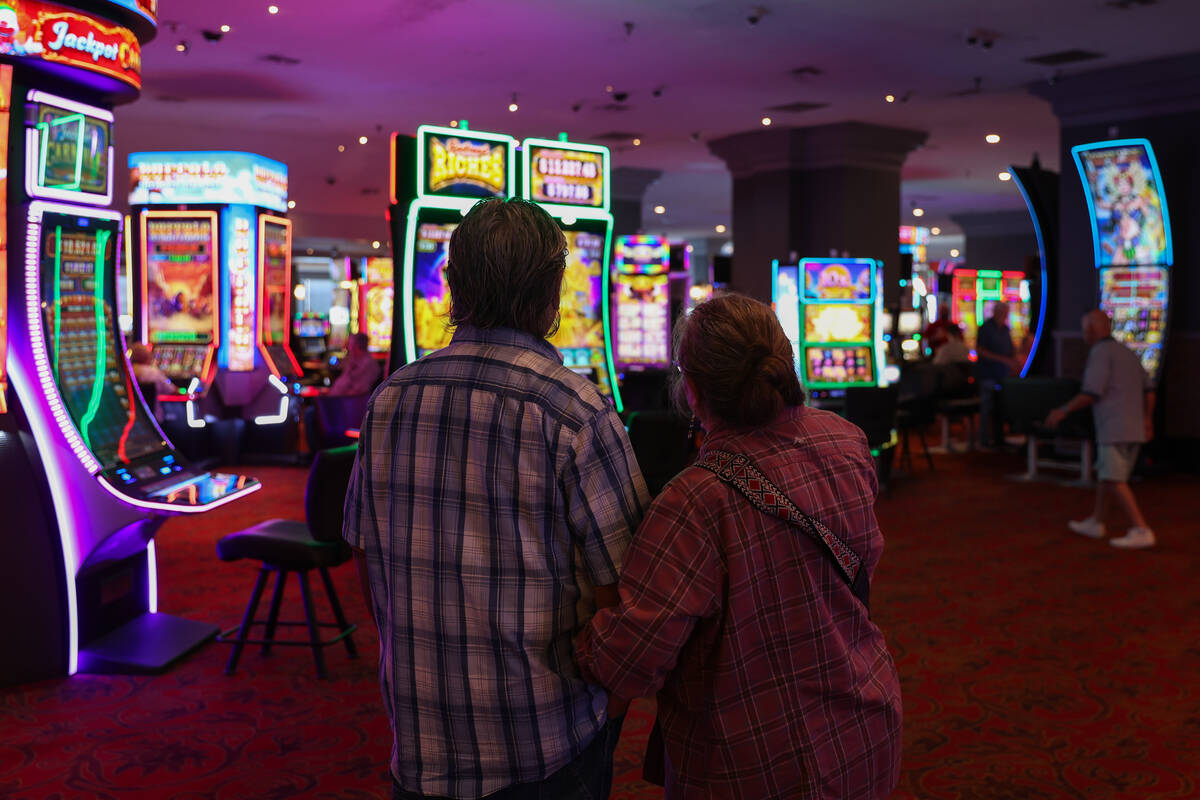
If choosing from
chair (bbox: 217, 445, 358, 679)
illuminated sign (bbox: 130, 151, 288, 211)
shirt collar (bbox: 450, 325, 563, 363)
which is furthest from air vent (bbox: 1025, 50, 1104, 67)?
shirt collar (bbox: 450, 325, 563, 363)

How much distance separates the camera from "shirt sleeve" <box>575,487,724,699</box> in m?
1.27

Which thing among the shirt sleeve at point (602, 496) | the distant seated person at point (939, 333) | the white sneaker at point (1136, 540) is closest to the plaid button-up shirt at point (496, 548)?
the shirt sleeve at point (602, 496)

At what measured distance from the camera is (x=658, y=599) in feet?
4.17

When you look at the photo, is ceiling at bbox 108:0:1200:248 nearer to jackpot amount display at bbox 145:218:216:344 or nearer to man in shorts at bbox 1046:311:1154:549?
jackpot amount display at bbox 145:218:216:344

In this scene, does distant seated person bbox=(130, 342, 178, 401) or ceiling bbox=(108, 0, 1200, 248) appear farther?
distant seated person bbox=(130, 342, 178, 401)

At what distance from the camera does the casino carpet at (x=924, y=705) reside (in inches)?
106

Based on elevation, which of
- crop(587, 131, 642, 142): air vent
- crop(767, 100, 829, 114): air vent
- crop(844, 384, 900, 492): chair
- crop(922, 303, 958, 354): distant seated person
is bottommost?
crop(844, 384, 900, 492): chair

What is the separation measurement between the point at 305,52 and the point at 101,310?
453 centimetres

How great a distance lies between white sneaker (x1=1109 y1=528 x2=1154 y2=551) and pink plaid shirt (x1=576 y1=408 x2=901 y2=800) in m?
4.46

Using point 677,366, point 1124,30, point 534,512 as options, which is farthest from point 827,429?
point 1124,30

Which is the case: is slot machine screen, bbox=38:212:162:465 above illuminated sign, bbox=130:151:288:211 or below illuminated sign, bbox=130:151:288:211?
below

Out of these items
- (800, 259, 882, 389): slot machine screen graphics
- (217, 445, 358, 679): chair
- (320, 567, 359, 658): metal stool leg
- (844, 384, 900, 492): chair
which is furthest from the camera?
(800, 259, 882, 389): slot machine screen graphics

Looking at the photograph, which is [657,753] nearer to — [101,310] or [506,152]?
[101,310]

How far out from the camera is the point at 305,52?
746 centimetres
